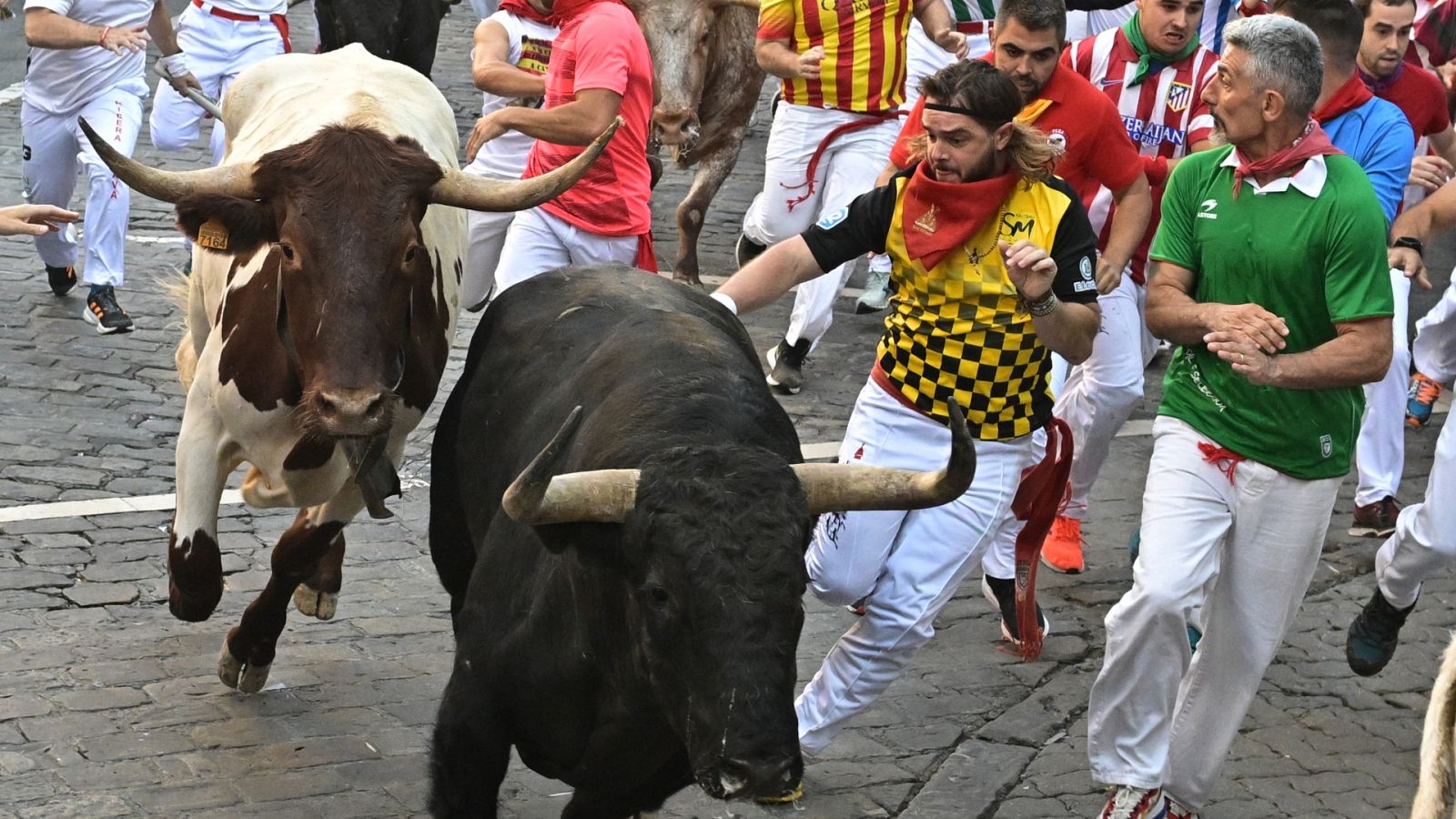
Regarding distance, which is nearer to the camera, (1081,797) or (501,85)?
A: (1081,797)

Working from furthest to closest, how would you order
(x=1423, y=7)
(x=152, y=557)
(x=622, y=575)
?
(x=1423, y=7) < (x=152, y=557) < (x=622, y=575)

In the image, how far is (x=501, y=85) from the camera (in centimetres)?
863

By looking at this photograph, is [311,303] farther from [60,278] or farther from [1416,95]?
[60,278]

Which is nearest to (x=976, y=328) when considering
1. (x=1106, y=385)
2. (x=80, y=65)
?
(x=1106, y=385)

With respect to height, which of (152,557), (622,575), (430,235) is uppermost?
(622,575)

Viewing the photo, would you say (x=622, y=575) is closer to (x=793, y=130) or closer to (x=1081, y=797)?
(x=1081, y=797)

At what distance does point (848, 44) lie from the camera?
9.86m

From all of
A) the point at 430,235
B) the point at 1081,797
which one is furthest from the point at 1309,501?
the point at 430,235

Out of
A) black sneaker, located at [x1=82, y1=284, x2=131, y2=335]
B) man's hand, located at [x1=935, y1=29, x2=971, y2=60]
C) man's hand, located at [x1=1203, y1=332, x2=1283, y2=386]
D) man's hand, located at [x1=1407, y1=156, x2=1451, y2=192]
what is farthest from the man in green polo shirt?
black sneaker, located at [x1=82, y1=284, x2=131, y2=335]

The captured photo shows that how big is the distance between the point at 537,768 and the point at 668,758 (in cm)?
41

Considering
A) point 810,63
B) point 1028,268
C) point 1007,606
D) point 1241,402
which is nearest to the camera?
point 1028,268

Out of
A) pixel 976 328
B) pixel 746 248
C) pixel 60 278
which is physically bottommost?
pixel 60 278

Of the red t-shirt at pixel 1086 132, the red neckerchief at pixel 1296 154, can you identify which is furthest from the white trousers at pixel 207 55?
the red neckerchief at pixel 1296 154

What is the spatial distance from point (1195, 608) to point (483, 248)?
420 cm
